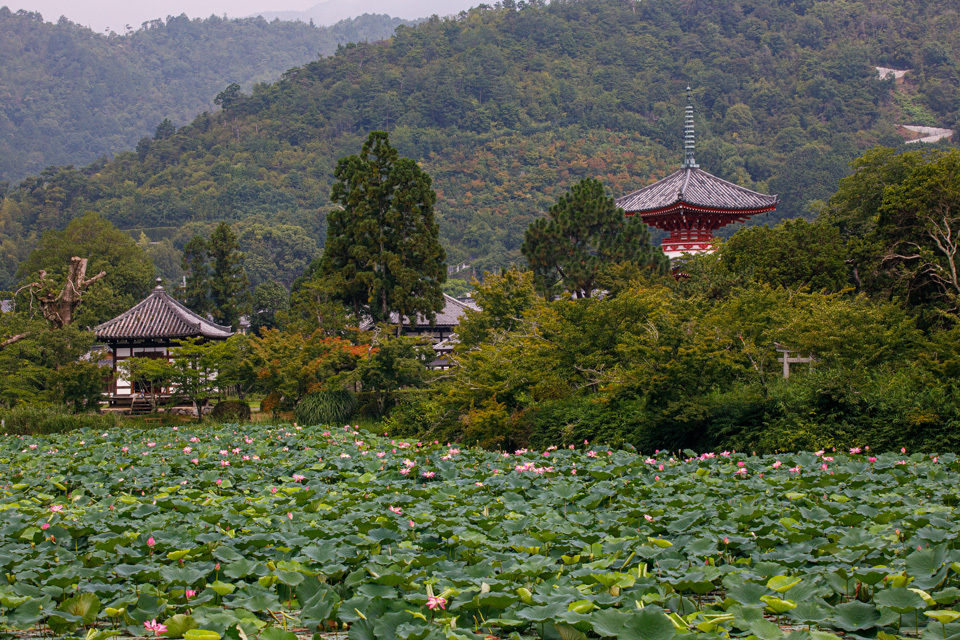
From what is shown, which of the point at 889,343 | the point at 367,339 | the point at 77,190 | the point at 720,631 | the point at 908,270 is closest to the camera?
the point at 720,631

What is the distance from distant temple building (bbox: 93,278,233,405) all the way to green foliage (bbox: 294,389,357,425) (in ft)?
22.5

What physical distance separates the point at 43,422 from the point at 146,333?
8.41 m

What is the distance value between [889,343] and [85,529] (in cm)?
1072

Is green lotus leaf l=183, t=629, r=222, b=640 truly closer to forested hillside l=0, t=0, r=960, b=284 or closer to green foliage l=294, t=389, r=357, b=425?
green foliage l=294, t=389, r=357, b=425

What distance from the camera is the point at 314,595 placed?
4.12m

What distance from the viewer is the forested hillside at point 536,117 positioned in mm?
66750

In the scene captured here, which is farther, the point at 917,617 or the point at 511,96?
the point at 511,96

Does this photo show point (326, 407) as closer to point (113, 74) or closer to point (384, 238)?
point (384, 238)

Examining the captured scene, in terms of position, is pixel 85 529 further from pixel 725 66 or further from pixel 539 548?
pixel 725 66

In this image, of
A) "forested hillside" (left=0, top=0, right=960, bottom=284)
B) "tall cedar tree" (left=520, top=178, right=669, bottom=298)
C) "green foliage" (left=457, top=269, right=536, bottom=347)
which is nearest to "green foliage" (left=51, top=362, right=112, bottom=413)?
"green foliage" (left=457, top=269, right=536, bottom=347)

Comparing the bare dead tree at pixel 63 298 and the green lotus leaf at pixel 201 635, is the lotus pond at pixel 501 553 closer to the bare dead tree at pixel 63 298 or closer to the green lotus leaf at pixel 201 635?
the green lotus leaf at pixel 201 635

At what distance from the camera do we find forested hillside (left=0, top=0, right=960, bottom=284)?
66.8 metres

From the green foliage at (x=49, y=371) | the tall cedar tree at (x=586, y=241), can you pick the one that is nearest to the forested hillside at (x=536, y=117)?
the green foliage at (x=49, y=371)

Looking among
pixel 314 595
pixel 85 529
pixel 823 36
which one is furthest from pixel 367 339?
pixel 823 36
